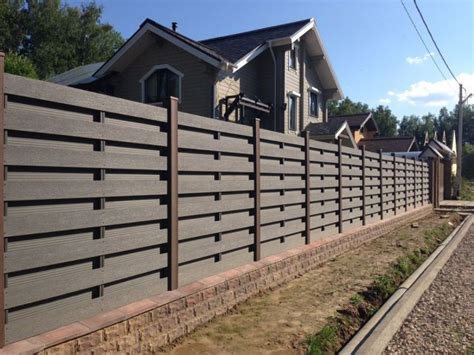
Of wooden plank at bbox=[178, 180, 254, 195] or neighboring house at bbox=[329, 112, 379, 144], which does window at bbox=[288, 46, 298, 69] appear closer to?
neighboring house at bbox=[329, 112, 379, 144]

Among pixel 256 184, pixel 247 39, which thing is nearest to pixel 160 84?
pixel 247 39

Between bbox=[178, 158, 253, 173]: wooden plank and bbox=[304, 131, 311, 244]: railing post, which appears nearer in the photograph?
bbox=[178, 158, 253, 173]: wooden plank

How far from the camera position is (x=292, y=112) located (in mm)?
19312

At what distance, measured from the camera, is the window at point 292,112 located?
18.9m

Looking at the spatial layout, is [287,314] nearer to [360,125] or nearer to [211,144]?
[211,144]

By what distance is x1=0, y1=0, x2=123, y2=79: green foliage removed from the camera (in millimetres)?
37406

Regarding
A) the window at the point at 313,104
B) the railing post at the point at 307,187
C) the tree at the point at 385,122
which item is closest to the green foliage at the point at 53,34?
the window at the point at 313,104

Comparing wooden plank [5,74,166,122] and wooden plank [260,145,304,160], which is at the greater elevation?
wooden plank [5,74,166,122]

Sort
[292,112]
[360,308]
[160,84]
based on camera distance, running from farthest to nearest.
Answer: [292,112]
[160,84]
[360,308]

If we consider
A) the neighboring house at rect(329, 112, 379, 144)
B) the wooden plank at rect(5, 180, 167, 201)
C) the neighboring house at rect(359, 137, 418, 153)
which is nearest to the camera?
the wooden plank at rect(5, 180, 167, 201)

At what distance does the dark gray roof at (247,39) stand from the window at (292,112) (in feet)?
8.62

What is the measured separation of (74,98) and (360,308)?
3.69m

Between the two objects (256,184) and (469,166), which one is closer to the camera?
(256,184)

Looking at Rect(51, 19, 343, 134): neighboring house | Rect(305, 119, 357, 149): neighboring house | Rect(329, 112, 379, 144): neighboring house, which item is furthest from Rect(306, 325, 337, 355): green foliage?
Rect(329, 112, 379, 144): neighboring house
